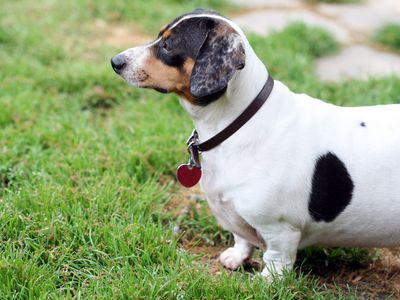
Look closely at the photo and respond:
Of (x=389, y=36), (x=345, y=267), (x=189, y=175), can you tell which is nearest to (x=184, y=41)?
(x=189, y=175)

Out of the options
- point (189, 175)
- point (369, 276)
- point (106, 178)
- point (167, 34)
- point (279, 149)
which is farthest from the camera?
point (106, 178)

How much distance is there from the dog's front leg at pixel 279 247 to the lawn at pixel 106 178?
8cm

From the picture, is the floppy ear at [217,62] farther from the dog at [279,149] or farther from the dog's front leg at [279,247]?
the dog's front leg at [279,247]

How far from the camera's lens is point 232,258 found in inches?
115

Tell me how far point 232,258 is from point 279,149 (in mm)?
666

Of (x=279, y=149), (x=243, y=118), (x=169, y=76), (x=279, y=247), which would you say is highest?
(x=169, y=76)

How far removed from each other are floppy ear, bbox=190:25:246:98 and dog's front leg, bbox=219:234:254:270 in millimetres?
833

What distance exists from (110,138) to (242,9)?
2.84 metres

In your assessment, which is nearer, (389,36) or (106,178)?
(106,178)

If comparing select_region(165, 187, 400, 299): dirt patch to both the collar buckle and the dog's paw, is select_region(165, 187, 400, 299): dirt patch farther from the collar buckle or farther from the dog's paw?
the collar buckle

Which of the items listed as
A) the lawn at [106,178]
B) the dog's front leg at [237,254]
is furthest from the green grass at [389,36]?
the dog's front leg at [237,254]

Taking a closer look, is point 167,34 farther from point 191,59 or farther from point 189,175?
point 189,175

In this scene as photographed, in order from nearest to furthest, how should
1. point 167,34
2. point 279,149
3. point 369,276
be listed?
point 279,149
point 167,34
point 369,276

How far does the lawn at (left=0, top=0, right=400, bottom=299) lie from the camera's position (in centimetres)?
252
